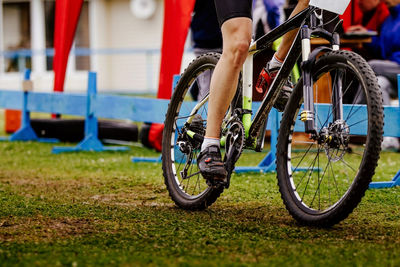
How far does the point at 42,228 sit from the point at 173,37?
4164 millimetres

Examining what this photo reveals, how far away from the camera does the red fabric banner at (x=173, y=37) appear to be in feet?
24.1

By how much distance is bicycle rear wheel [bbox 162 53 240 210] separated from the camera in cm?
424

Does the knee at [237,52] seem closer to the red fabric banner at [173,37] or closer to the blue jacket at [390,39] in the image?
the red fabric banner at [173,37]

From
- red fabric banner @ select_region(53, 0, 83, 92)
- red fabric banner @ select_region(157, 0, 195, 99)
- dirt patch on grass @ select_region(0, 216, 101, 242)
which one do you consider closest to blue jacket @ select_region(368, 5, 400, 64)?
red fabric banner @ select_region(157, 0, 195, 99)

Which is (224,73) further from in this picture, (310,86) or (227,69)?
(310,86)

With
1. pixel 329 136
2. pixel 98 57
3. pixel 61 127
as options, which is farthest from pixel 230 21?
pixel 98 57

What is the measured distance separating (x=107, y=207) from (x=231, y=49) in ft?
4.07

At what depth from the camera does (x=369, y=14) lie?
28.9ft

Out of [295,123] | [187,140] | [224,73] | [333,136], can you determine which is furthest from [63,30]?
[333,136]

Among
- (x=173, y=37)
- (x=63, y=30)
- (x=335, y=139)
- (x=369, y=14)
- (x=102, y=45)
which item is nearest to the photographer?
(x=335, y=139)

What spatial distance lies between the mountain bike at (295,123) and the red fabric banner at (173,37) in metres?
2.88

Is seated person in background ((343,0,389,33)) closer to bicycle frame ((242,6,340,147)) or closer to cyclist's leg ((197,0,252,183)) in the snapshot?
bicycle frame ((242,6,340,147))

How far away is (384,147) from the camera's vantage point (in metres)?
8.18

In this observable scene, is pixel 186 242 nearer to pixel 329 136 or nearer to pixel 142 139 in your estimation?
pixel 329 136
